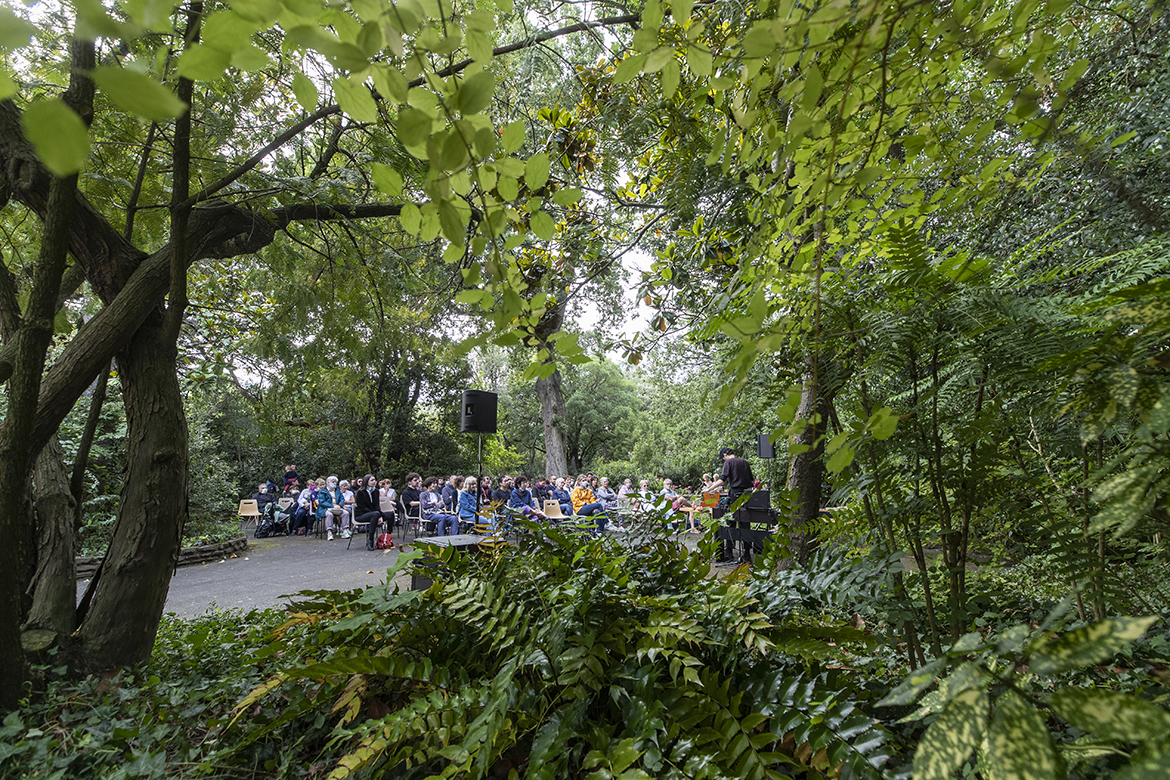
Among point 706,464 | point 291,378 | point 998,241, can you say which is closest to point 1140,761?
point 291,378

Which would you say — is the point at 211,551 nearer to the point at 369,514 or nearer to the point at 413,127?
the point at 369,514

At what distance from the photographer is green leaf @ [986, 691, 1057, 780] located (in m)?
0.55

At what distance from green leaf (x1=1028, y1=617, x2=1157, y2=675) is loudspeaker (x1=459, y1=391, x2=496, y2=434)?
7.37m

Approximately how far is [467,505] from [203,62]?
10.4 metres

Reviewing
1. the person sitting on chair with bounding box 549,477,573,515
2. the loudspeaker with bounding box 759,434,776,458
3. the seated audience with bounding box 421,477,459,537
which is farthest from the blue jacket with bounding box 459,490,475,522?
the loudspeaker with bounding box 759,434,776,458

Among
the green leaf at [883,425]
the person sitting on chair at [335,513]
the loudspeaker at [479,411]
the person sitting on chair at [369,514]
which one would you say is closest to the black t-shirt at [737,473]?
the loudspeaker at [479,411]

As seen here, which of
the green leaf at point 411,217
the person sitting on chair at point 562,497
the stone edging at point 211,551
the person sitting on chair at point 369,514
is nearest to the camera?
the green leaf at point 411,217

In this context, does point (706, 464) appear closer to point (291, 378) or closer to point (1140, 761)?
point (291, 378)

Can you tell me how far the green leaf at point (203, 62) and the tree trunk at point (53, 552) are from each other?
10.5 feet

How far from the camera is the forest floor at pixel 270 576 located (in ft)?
20.8

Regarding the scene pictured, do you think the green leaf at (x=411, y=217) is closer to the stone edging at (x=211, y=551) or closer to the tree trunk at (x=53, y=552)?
the tree trunk at (x=53, y=552)

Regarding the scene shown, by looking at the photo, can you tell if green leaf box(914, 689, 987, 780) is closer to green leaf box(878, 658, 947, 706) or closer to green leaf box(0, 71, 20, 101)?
green leaf box(878, 658, 947, 706)

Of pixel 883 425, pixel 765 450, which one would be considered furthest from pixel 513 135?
pixel 765 450

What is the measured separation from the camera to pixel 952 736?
0.57 meters
